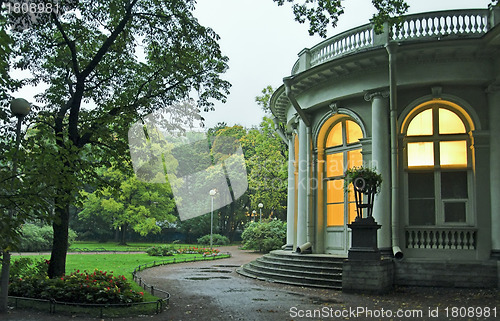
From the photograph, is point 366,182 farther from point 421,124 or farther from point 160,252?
point 160,252

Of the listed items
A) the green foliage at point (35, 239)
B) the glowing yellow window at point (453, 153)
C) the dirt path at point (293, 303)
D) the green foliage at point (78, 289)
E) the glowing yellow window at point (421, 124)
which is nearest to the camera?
the dirt path at point (293, 303)

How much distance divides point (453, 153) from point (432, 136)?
78cm

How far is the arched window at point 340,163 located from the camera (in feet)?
49.1

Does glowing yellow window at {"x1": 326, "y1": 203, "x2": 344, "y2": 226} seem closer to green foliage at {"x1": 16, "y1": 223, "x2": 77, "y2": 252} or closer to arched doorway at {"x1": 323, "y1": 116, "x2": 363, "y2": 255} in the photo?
arched doorway at {"x1": 323, "y1": 116, "x2": 363, "y2": 255}

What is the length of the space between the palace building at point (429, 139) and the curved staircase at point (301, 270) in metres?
0.08

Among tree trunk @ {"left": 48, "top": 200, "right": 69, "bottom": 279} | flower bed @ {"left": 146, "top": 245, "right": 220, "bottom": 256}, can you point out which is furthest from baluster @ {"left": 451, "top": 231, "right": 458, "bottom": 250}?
flower bed @ {"left": 146, "top": 245, "right": 220, "bottom": 256}

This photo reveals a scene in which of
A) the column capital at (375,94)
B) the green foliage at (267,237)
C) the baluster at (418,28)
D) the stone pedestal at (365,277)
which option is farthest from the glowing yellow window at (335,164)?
the green foliage at (267,237)

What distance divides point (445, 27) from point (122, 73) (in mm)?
9655

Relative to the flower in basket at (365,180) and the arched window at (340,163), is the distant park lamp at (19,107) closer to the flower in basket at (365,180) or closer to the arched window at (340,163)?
the flower in basket at (365,180)

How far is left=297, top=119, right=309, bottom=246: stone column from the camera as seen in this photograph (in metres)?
15.6

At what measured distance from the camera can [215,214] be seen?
1953 inches

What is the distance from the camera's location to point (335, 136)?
51.6ft

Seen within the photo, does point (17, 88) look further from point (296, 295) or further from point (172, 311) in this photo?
point (296, 295)

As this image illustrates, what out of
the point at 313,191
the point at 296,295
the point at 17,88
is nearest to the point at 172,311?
the point at 296,295
